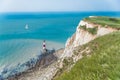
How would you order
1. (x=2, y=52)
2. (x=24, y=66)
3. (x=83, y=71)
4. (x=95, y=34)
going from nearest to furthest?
(x=83, y=71) < (x=95, y=34) < (x=24, y=66) < (x=2, y=52)

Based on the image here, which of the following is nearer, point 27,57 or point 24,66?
point 24,66

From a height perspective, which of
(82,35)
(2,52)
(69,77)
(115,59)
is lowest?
(2,52)

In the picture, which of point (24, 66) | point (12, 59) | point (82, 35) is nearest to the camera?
point (82, 35)

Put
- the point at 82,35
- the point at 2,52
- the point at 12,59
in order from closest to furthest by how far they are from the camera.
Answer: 1. the point at 82,35
2. the point at 12,59
3. the point at 2,52

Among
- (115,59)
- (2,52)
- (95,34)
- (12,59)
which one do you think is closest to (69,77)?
(115,59)

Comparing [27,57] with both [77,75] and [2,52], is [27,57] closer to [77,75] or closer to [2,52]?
[2,52]

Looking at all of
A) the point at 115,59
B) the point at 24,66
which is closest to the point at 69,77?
the point at 115,59

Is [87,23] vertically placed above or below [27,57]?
above

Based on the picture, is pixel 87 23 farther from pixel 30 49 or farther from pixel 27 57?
pixel 30 49

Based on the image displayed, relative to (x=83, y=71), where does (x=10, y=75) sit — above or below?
below
